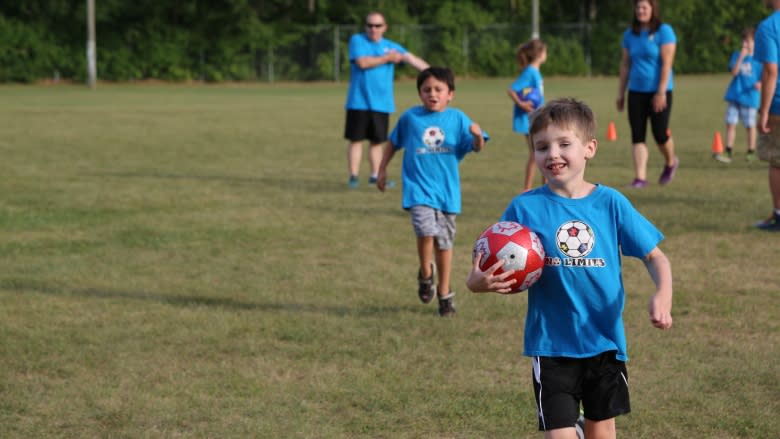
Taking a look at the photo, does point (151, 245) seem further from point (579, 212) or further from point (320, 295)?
point (579, 212)

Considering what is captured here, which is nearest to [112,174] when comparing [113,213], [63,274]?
[113,213]

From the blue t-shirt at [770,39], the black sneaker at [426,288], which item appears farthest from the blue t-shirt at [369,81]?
the black sneaker at [426,288]

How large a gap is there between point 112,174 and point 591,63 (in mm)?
43179

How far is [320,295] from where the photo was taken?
834cm

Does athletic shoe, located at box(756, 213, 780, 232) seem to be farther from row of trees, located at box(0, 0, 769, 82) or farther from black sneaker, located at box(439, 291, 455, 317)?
row of trees, located at box(0, 0, 769, 82)

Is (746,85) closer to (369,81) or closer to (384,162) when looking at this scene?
(369,81)

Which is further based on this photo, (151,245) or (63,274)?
(151,245)

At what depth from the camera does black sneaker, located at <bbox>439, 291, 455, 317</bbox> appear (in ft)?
25.2

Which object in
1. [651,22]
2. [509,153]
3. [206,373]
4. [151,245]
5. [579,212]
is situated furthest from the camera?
[509,153]

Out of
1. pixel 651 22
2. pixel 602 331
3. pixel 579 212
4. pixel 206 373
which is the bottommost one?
pixel 206 373

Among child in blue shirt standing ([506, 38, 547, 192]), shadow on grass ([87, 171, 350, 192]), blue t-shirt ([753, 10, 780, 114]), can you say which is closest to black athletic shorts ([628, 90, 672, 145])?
child in blue shirt standing ([506, 38, 547, 192])

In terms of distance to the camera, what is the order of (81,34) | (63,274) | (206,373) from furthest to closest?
(81,34), (63,274), (206,373)

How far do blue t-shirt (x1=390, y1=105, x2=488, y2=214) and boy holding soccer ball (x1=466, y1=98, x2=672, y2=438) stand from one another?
3354mm

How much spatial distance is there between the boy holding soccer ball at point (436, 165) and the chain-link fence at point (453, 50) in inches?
1770
